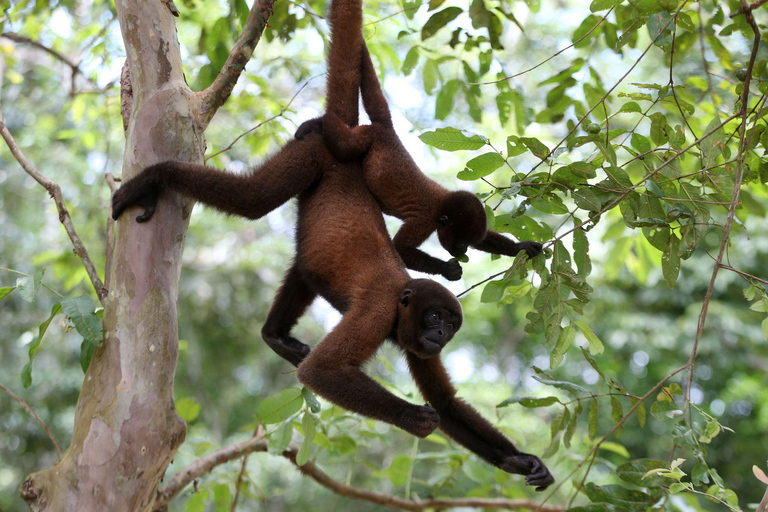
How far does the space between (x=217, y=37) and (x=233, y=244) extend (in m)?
8.95

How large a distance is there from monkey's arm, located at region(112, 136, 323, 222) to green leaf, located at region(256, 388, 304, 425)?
1.20 m

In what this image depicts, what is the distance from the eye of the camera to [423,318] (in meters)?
4.25

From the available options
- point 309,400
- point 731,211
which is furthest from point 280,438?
point 731,211

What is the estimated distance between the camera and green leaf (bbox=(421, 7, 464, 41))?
4734 millimetres

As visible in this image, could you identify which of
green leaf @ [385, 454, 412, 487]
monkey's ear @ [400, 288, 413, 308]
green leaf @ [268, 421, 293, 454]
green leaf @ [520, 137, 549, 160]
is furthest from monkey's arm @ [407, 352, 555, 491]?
green leaf @ [520, 137, 549, 160]

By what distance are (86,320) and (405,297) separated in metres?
2.00

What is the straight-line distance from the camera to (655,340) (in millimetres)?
12508

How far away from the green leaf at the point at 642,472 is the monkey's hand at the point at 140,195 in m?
2.86

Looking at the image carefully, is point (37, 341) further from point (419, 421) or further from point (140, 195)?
point (419, 421)

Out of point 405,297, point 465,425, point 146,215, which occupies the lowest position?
point 465,425

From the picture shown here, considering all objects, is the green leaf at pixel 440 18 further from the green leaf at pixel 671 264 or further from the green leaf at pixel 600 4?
the green leaf at pixel 671 264

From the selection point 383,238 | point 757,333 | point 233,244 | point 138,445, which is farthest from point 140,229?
point 757,333

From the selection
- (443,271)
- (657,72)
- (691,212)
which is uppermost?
(657,72)

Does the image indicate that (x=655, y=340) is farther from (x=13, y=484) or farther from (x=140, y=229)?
(x=13, y=484)
